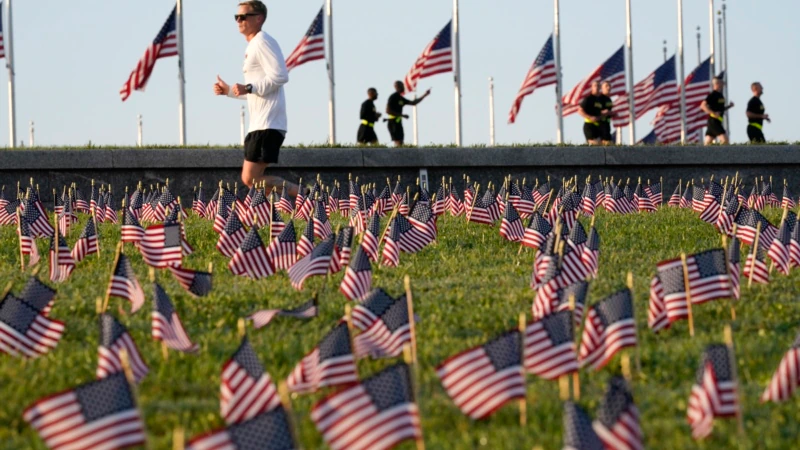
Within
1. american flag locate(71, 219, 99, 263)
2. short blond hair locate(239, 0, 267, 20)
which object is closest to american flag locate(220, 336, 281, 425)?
american flag locate(71, 219, 99, 263)

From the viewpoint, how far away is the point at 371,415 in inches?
192

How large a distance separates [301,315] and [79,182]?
14.3 metres

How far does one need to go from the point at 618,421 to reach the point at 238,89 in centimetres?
861

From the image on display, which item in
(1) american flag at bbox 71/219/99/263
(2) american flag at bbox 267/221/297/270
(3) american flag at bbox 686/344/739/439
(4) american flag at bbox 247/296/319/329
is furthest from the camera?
(1) american flag at bbox 71/219/99/263

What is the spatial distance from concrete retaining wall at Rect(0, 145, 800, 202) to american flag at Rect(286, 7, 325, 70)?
5927 mm

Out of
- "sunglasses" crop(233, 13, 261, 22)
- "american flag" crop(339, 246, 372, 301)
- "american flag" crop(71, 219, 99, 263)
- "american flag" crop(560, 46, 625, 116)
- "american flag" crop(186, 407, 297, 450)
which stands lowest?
"american flag" crop(186, 407, 297, 450)

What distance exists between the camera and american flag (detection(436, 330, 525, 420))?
556 centimetres

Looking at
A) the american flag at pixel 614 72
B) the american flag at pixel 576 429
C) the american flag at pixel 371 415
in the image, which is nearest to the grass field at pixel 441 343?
the american flag at pixel 371 415

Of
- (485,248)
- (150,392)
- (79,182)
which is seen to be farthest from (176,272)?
(79,182)

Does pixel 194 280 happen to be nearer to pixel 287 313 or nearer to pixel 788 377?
pixel 287 313

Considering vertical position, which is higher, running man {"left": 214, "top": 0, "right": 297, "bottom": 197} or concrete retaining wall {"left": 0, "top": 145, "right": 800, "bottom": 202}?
running man {"left": 214, "top": 0, "right": 297, "bottom": 197}

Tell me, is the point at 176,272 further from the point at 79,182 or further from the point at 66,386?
the point at 79,182

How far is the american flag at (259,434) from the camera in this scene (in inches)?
174

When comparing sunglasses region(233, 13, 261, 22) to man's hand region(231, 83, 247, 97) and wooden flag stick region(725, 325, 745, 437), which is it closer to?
man's hand region(231, 83, 247, 97)
